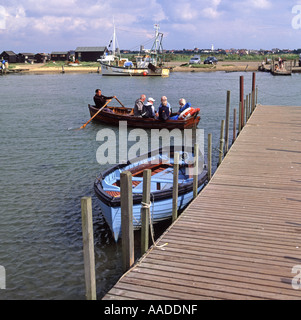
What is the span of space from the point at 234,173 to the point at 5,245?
21.4ft

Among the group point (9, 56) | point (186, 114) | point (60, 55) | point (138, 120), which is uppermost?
point (60, 55)

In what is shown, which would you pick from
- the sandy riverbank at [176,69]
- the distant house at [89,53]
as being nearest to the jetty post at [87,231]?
the sandy riverbank at [176,69]

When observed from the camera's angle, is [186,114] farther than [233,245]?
Yes

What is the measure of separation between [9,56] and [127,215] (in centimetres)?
11765

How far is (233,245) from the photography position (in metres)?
7.18

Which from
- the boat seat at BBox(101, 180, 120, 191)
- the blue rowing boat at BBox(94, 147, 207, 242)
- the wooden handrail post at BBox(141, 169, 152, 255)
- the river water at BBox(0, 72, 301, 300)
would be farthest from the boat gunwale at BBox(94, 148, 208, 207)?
the wooden handrail post at BBox(141, 169, 152, 255)

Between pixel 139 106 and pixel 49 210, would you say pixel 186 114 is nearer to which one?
pixel 139 106

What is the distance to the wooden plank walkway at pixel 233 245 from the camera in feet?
19.2

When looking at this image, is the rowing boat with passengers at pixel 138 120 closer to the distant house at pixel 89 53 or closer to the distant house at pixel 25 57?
the distant house at pixel 89 53

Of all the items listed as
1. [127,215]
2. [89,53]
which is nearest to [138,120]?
[127,215]

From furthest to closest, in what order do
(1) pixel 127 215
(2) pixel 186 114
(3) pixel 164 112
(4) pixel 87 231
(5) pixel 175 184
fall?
(2) pixel 186 114
(3) pixel 164 112
(5) pixel 175 184
(1) pixel 127 215
(4) pixel 87 231

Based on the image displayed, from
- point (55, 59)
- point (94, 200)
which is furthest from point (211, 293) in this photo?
point (55, 59)

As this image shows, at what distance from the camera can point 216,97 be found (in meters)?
41.5

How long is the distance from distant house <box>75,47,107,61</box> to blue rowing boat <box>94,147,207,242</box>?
103 metres
